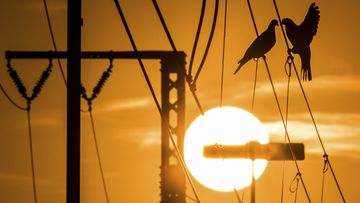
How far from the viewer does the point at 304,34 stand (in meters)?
14.0

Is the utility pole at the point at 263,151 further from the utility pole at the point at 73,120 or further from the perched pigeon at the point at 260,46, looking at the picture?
the perched pigeon at the point at 260,46

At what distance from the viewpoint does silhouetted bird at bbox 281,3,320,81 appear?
1321 centimetres

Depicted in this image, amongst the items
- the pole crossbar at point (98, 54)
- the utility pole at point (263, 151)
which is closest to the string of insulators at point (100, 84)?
the pole crossbar at point (98, 54)

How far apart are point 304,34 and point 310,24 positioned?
44cm

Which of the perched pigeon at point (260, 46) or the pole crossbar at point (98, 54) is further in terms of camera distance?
the pole crossbar at point (98, 54)

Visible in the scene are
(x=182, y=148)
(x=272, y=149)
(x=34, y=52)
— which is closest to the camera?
(x=272, y=149)

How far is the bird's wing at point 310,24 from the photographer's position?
46.0ft

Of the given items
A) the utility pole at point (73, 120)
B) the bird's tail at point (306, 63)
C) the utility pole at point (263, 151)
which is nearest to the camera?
the utility pole at point (73, 120)

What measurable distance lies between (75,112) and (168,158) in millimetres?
7259

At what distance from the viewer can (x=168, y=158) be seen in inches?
597

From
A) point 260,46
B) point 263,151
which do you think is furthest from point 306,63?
point 263,151

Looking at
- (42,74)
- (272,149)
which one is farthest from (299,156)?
(42,74)

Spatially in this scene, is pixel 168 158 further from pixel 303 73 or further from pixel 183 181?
pixel 303 73

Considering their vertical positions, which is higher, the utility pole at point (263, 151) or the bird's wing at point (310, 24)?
the bird's wing at point (310, 24)
